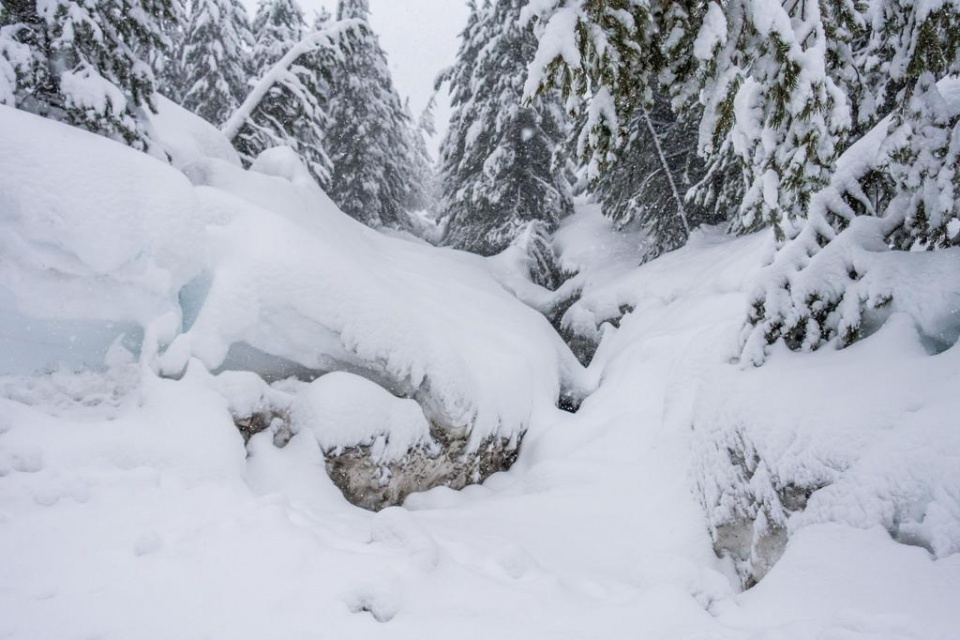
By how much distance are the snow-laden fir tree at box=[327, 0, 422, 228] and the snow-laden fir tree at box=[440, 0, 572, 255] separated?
268 cm

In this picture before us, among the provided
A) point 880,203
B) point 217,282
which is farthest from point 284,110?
point 880,203

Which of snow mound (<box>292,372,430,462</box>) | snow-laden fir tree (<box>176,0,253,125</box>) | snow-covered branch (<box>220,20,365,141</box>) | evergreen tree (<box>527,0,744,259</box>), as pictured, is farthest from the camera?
snow-laden fir tree (<box>176,0,253,125</box>)

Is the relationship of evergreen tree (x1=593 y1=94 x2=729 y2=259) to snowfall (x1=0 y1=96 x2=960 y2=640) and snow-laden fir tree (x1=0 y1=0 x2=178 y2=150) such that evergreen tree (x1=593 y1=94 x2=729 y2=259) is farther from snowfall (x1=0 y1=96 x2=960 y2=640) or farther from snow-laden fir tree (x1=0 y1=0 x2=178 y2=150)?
snow-laden fir tree (x1=0 y1=0 x2=178 y2=150)

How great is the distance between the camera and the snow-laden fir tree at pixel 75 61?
5.46 meters

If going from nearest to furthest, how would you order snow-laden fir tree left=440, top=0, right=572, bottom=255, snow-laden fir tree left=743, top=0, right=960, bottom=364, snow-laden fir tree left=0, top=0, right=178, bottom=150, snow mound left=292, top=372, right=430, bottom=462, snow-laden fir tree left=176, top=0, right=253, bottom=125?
snow-laden fir tree left=743, top=0, right=960, bottom=364 → snow mound left=292, top=372, right=430, bottom=462 → snow-laden fir tree left=0, top=0, right=178, bottom=150 → snow-laden fir tree left=440, top=0, right=572, bottom=255 → snow-laden fir tree left=176, top=0, right=253, bottom=125

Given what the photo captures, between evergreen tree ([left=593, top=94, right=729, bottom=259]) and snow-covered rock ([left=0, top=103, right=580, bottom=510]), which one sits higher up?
evergreen tree ([left=593, top=94, right=729, bottom=259])

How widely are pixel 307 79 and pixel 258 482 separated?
9.15 m

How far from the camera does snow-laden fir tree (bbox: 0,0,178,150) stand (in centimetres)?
546

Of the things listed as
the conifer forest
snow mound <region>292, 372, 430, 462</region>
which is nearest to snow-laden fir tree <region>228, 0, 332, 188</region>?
the conifer forest

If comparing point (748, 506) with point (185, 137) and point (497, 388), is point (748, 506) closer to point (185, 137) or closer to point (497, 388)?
point (497, 388)

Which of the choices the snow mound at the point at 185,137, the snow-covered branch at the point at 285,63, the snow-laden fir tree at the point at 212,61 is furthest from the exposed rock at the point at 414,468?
the snow-laden fir tree at the point at 212,61

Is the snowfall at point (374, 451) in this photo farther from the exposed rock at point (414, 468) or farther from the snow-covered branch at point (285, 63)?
the snow-covered branch at point (285, 63)

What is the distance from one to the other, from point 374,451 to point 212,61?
15823 mm

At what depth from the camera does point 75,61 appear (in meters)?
5.84
